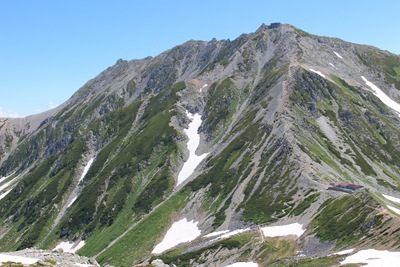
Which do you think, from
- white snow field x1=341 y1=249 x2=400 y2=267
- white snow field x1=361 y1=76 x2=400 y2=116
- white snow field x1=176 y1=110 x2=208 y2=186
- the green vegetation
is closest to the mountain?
the green vegetation

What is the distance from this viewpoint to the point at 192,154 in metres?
164

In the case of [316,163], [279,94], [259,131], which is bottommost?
[316,163]

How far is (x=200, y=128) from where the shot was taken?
7397 inches

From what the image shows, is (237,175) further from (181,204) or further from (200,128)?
(200,128)

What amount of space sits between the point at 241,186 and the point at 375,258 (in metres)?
64.2

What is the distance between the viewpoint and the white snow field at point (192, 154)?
146m

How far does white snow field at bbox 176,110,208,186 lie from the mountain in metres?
1.04

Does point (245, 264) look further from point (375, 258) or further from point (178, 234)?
point (178, 234)

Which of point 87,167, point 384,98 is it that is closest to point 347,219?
point 384,98

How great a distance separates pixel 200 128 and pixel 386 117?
120 meters

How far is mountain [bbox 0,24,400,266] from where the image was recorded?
6694 centimetres

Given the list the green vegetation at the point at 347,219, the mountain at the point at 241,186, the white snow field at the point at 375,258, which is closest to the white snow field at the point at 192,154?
the mountain at the point at 241,186

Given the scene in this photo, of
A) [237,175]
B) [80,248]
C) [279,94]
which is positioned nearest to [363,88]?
[279,94]

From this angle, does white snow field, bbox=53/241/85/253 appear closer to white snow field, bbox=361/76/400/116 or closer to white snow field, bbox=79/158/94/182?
white snow field, bbox=79/158/94/182
